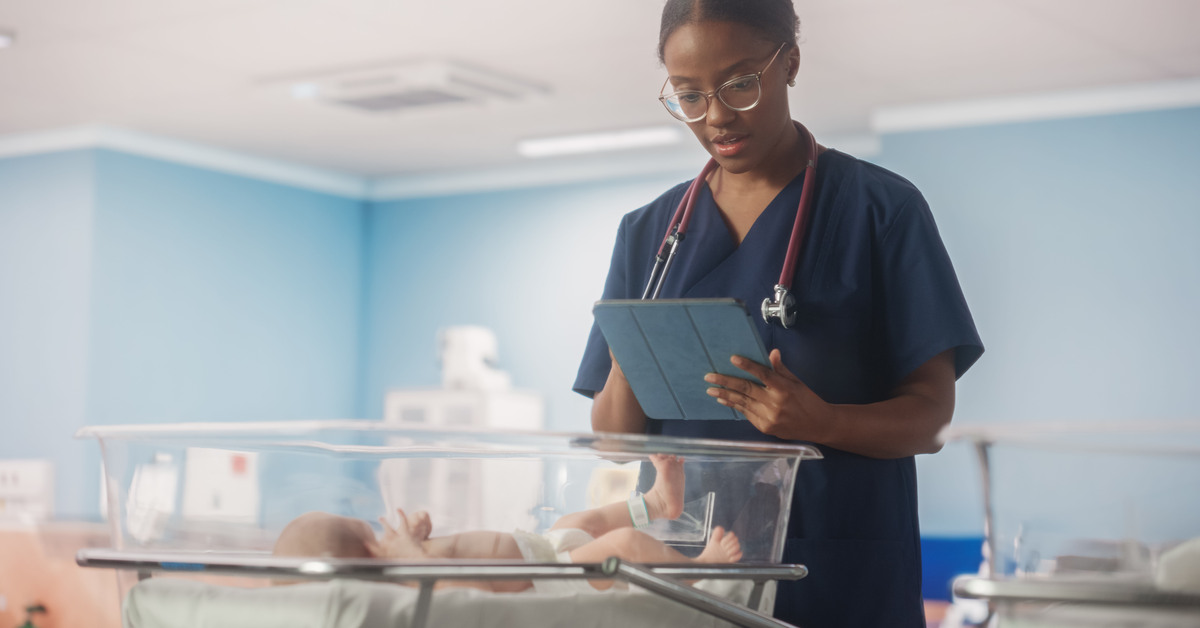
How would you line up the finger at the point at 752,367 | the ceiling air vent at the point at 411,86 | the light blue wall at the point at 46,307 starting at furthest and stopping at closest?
the light blue wall at the point at 46,307
the ceiling air vent at the point at 411,86
the finger at the point at 752,367

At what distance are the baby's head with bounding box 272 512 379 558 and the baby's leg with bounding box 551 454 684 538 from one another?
18 cm

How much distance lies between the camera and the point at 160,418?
227 inches

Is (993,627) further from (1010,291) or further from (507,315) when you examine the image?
(507,315)

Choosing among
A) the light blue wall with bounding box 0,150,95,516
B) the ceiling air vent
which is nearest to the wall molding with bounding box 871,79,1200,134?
the ceiling air vent

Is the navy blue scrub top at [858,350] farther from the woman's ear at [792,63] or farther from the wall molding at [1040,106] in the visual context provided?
the wall molding at [1040,106]

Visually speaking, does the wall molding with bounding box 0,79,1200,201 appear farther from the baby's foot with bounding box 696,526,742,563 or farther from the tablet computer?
the baby's foot with bounding box 696,526,742,563

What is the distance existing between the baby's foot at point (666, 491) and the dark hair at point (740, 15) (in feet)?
1.76

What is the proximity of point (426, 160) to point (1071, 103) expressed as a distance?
3.28 metres

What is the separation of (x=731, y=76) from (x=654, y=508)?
52cm

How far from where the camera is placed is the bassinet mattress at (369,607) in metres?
0.93

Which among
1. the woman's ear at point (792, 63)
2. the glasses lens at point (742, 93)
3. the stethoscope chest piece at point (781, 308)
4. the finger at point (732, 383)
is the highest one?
the woman's ear at point (792, 63)

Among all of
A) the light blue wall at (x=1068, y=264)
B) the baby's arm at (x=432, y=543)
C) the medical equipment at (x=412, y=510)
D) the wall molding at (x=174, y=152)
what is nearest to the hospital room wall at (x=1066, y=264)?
the light blue wall at (x=1068, y=264)

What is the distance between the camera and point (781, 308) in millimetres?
1273

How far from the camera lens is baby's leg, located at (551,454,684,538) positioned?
1.07 meters
